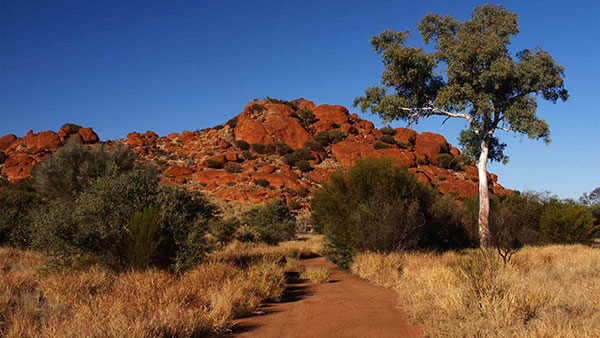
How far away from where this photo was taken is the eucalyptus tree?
1582cm

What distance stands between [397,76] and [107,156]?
57.5 feet

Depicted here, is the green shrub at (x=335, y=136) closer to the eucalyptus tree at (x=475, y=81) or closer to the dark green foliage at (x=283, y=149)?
the dark green foliage at (x=283, y=149)

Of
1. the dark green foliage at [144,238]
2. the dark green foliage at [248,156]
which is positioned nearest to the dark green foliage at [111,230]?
the dark green foliage at [144,238]

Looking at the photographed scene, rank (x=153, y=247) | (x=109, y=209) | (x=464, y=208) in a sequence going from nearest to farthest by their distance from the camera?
(x=153, y=247) → (x=109, y=209) → (x=464, y=208)

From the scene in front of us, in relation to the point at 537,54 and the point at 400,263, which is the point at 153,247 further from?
the point at 537,54

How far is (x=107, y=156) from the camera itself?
23.6 metres

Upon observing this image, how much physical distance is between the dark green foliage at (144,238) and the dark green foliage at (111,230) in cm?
13

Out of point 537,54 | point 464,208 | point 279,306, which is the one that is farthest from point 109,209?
point 464,208

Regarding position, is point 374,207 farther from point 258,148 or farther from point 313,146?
point 313,146

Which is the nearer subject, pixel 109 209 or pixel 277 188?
pixel 109 209

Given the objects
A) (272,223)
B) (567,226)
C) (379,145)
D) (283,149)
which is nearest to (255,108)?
(283,149)

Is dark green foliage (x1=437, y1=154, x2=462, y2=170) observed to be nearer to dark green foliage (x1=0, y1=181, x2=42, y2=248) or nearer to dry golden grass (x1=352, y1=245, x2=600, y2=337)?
dry golden grass (x1=352, y1=245, x2=600, y2=337)

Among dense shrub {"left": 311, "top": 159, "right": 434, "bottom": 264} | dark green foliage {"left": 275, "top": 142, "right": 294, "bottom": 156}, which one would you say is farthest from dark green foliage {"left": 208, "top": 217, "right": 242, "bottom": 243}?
dark green foliage {"left": 275, "top": 142, "right": 294, "bottom": 156}

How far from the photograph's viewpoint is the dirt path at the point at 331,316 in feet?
20.6
